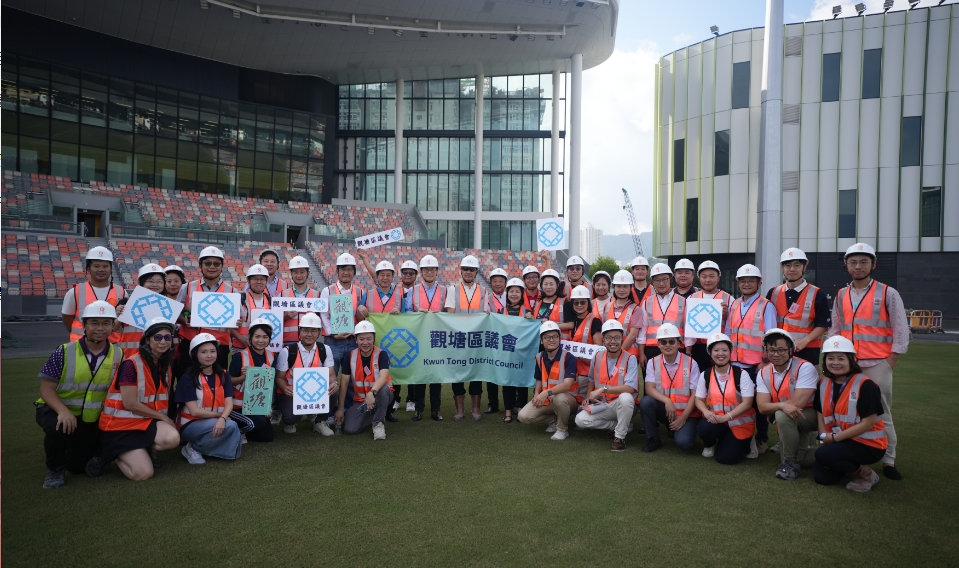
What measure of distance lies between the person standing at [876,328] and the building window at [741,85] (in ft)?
86.9

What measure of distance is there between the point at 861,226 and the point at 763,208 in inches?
760

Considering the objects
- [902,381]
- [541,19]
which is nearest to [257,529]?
[902,381]

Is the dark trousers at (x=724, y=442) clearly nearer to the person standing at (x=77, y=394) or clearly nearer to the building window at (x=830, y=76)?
the person standing at (x=77, y=394)

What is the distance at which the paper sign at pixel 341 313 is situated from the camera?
7.75m

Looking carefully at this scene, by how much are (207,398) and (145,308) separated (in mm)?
1175

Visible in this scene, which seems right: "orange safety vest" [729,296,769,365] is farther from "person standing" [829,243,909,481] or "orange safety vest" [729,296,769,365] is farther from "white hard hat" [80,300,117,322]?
"white hard hat" [80,300,117,322]

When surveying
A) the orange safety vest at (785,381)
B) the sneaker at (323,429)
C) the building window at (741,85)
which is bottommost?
the sneaker at (323,429)

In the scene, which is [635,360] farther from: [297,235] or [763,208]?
[297,235]

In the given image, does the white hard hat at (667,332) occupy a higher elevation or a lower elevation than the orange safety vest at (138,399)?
higher

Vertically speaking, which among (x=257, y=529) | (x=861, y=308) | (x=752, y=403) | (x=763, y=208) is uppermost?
(x=763, y=208)

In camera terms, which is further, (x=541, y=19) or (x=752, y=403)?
(x=541, y=19)

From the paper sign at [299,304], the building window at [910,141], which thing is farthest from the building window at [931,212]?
the paper sign at [299,304]

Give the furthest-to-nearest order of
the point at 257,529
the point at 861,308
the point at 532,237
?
the point at 532,237 → the point at 861,308 → the point at 257,529

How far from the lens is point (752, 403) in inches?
242
